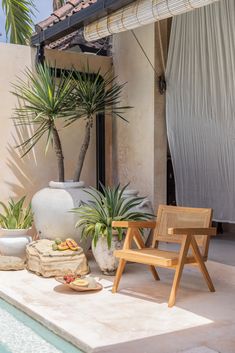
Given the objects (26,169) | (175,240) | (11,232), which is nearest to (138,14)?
(175,240)

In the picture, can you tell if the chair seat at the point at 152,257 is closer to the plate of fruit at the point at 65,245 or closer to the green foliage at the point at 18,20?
the plate of fruit at the point at 65,245

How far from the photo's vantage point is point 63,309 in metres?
4.84

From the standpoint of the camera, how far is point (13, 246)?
7023 millimetres

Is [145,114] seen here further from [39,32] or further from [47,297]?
[47,297]

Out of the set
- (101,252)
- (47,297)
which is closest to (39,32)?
(101,252)

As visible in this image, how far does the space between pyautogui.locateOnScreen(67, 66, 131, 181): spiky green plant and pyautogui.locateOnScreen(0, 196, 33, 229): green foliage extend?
36.2 inches

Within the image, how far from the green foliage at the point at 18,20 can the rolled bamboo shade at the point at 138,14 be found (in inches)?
220

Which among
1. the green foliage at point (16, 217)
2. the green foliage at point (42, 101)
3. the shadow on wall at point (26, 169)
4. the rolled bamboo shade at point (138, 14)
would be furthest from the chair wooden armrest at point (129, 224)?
the shadow on wall at point (26, 169)

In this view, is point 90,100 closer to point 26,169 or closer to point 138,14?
point 26,169

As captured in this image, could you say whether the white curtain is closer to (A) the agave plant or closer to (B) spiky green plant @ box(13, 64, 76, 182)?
(A) the agave plant

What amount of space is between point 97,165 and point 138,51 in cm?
207

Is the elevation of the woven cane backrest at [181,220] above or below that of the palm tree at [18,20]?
below

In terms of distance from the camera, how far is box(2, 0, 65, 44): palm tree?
11.9 metres

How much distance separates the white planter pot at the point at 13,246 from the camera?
7020mm
